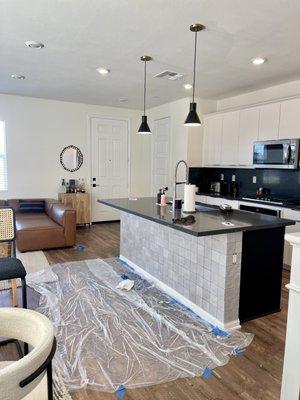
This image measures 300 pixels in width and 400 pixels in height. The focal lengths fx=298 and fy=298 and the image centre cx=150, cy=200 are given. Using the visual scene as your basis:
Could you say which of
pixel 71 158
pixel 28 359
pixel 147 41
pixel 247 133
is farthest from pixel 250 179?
pixel 28 359

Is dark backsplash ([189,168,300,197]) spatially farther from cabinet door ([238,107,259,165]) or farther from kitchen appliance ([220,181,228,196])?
cabinet door ([238,107,259,165])

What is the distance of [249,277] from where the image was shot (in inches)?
107

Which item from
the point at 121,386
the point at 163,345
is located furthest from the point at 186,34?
the point at 121,386

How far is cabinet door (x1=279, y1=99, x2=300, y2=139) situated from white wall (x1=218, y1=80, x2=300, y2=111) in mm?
151

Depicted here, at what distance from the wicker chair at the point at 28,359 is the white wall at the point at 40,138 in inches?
208

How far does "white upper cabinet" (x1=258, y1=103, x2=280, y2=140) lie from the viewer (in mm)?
4414

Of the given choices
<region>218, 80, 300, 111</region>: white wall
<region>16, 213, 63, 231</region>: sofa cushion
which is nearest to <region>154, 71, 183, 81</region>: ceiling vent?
<region>218, 80, 300, 111</region>: white wall

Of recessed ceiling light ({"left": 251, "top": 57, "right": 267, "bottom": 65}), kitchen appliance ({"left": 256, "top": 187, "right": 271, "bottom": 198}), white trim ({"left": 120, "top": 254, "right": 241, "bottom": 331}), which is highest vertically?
recessed ceiling light ({"left": 251, "top": 57, "right": 267, "bottom": 65})

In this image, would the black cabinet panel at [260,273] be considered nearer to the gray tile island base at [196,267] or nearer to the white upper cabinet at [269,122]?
the gray tile island base at [196,267]

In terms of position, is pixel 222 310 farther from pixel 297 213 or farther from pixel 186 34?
pixel 186 34

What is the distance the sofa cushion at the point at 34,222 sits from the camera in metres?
4.84

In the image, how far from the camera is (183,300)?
3094mm

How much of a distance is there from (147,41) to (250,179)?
319 cm

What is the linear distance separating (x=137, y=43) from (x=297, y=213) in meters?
2.86
